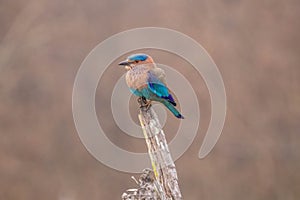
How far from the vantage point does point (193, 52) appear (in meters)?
3.97

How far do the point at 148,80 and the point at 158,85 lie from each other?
3 cm

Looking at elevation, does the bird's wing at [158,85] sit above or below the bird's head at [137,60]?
below

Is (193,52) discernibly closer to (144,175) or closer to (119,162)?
(119,162)

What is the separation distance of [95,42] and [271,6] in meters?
1.44

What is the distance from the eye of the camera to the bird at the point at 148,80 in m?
1.61

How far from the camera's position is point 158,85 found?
161 cm

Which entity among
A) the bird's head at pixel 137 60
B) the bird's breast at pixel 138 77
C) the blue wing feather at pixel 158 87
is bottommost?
the blue wing feather at pixel 158 87

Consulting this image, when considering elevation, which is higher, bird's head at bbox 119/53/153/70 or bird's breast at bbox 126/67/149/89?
bird's head at bbox 119/53/153/70

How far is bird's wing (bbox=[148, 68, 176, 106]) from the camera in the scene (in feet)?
5.27

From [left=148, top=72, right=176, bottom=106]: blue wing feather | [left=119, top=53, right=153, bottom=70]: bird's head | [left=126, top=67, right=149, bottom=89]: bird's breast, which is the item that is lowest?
[left=148, top=72, right=176, bottom=106]: blue wing feather

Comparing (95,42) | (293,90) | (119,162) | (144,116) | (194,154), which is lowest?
(144,116)

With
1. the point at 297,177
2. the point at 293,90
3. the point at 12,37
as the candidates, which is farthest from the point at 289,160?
the point at 12,37

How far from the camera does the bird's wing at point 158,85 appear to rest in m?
1.61

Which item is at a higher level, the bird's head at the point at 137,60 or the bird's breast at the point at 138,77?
the bird's head at the point at 137,60
